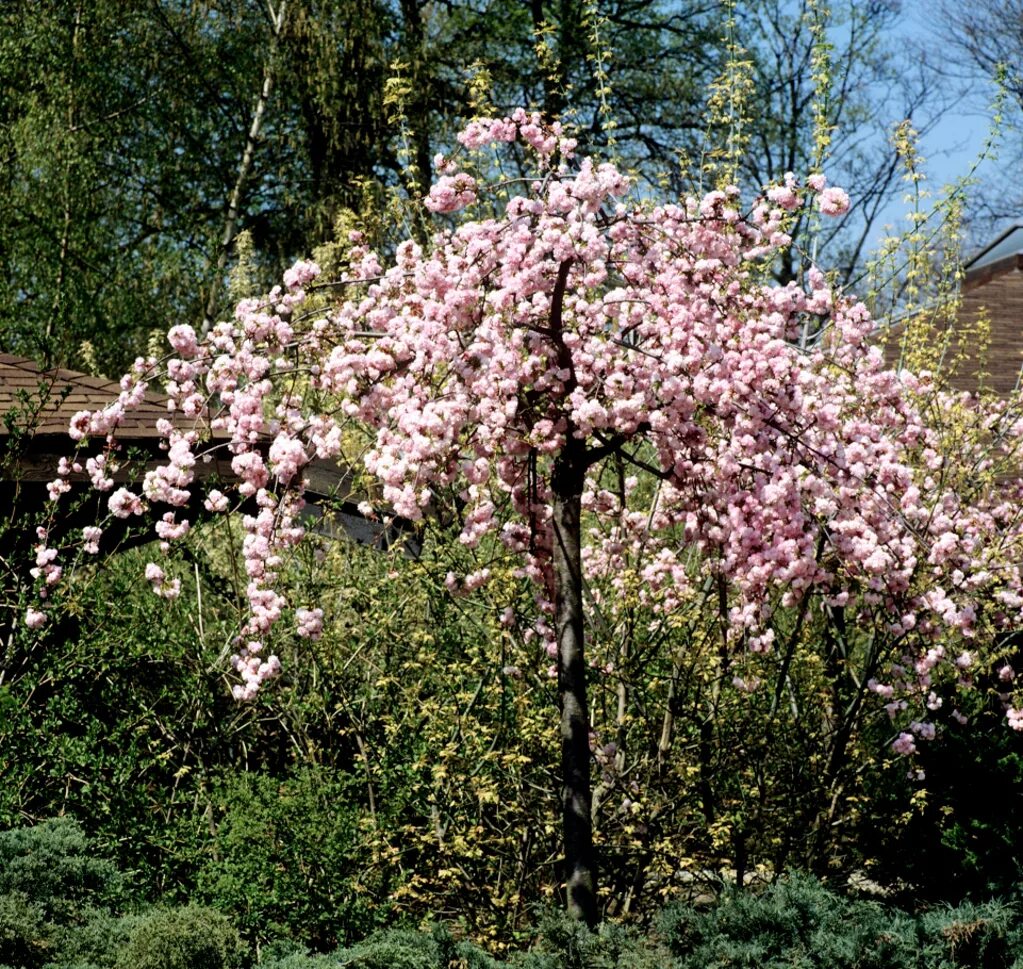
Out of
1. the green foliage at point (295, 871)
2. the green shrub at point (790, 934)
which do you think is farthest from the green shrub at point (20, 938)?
the green shrub at point (790, 934)

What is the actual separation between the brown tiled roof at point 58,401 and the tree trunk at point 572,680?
300 cm

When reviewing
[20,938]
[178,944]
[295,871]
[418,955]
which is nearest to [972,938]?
[418,955]

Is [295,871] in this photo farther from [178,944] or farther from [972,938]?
[972,938]

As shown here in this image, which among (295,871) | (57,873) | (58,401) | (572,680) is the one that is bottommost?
(295,871)

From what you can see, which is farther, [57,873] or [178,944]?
[57,873]

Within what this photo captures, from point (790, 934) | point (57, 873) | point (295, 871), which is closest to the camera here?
point (790, 934)

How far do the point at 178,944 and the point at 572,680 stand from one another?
1576 millimetres

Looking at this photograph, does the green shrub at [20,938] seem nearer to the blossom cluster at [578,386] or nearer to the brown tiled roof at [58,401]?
the blossom cluster at [578,386]

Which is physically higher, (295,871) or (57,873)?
(57,873)

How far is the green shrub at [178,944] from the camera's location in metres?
4.14

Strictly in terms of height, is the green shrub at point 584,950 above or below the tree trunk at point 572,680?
below

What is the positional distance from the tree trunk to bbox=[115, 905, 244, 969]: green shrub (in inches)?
47.1

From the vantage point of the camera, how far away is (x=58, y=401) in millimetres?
7520

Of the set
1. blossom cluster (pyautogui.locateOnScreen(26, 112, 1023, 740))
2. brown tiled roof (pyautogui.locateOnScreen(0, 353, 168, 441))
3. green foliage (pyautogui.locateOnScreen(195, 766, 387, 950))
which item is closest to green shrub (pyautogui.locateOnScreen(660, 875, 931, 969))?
blossom cluster (pyautogui.locateOnScreen(26, 112, 1023, 740))
